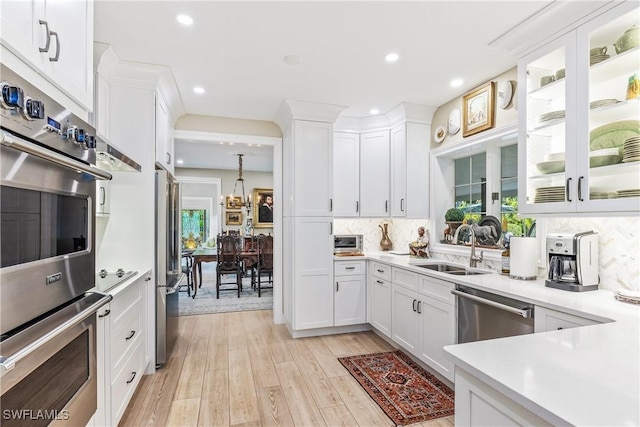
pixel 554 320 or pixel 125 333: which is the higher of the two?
pixel 554 320

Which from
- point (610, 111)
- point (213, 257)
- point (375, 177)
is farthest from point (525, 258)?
point (213, 257)

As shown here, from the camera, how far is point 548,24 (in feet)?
6.59

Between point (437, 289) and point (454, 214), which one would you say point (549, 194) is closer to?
point (437, 289)

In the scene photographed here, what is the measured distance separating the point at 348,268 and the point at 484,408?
2.88 meters

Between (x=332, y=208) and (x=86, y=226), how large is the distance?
2606mm

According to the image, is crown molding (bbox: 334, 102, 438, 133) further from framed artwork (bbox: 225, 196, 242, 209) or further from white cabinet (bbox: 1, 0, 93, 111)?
framed artwork (bbox: 225, 196, 242, 209)

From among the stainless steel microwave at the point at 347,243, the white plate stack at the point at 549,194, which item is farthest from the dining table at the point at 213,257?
the white plate stack at the point at 549,194

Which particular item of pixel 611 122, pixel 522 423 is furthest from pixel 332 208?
pixel 522 423

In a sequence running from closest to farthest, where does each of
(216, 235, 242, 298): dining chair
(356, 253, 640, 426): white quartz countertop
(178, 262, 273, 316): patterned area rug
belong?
(356, 253, 640, 426): white quartz countertop
(178, 262, 273, 316): patterned area rug
(216, 235, 242, 298): dining chair

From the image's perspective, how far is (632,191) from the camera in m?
1.66

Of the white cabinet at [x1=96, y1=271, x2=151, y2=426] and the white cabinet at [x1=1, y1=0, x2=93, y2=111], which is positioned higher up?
the white cabinet at [x1=1, y1=0, x2=93, y2=111]

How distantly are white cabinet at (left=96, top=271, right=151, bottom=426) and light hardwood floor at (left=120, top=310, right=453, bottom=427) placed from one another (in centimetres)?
25

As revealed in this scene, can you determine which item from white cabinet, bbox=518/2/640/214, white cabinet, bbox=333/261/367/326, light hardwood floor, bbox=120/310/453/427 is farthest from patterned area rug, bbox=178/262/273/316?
white cabinet, bbox=518/2/640/214

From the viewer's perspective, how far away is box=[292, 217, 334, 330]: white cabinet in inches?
144
